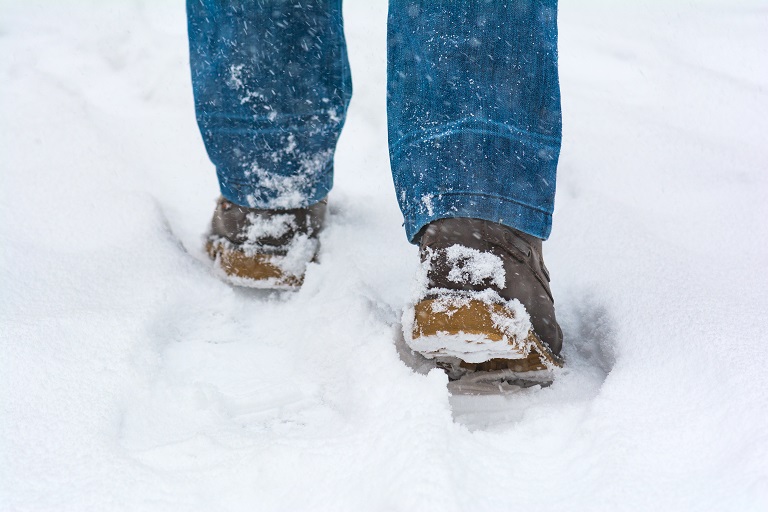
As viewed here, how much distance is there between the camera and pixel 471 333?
732mm

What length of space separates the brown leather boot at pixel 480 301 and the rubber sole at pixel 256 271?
314 millimetres

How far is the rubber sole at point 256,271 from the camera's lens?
1.05 metres

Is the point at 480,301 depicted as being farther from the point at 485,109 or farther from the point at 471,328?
the point at 485,109

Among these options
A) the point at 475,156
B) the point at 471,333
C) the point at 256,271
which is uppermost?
the point at 475,156

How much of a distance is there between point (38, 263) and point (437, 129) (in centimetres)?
70

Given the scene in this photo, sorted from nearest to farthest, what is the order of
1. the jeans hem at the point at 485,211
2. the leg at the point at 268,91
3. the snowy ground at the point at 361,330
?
the snowy ground at the point at 361,330, the jeans hem at the point at 485,211, the leg at the point at 268,91

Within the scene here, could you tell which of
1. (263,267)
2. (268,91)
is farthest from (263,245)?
(268,91)

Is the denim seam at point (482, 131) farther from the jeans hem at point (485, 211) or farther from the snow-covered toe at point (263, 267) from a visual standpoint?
the snow-covered toe at point (263, 267)

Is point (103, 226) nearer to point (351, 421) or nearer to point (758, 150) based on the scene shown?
point (351, 421)

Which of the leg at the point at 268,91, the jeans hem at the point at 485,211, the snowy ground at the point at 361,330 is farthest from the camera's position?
the leg at the point at 268,91

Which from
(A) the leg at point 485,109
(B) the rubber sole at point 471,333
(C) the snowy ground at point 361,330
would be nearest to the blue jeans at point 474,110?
(A) the leg at point 485,109

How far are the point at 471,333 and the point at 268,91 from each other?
512mm

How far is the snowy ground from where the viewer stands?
653 millimetres

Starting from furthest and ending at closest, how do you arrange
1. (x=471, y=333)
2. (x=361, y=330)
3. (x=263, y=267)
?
1. (x=263, y=267)
2. (x=361, y=330)
3. (x=471, y=333)
